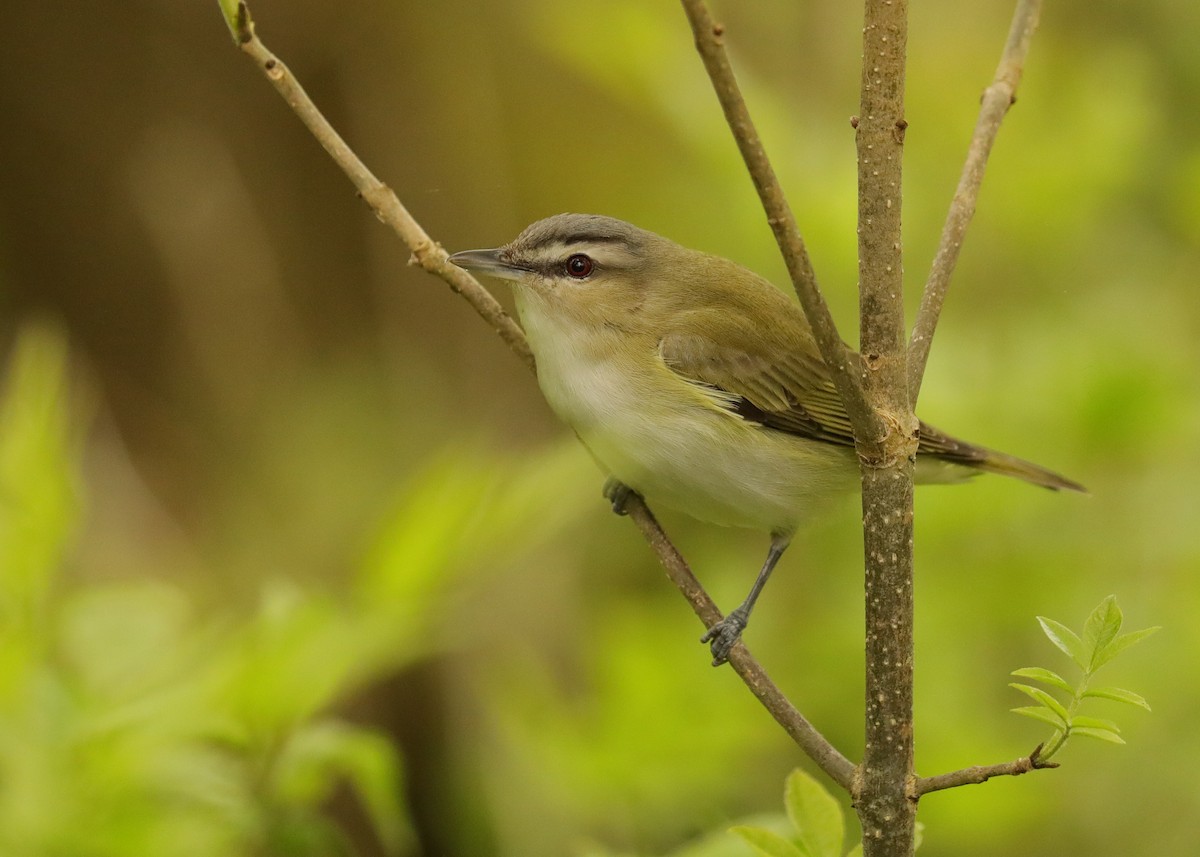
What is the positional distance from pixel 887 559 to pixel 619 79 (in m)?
2.28

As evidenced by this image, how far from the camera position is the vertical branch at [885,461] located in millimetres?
1611

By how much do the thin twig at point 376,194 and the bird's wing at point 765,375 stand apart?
55 cm

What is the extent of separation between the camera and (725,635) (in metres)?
2.62

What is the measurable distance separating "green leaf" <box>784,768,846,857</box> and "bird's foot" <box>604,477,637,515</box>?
1124 mm

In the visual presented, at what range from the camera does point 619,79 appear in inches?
141

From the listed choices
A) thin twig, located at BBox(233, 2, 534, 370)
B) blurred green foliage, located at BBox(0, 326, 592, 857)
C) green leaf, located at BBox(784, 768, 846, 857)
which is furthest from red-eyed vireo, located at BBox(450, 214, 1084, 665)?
green leaf, located at BBox(784, 768, 846, 857)

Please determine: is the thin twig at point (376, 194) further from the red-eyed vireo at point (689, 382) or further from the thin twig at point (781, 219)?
the thin twig at point (781, 219)

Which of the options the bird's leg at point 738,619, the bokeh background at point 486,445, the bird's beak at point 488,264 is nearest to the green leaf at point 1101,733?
the bokeh background at point 486,445

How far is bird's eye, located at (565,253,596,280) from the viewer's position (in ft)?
10.1

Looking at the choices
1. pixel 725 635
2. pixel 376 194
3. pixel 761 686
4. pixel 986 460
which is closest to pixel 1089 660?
pixel 761 686

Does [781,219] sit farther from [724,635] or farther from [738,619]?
[738,619]

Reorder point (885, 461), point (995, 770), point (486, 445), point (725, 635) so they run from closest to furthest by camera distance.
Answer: point (995, 770)
point (885, 461)
point (725, 635)
point (486, 445)

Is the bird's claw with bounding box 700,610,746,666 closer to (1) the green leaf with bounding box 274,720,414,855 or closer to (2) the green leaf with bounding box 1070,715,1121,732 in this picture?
(1) the green leaf with bounding box 274,720,414,855

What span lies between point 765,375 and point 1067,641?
5.46 ft
